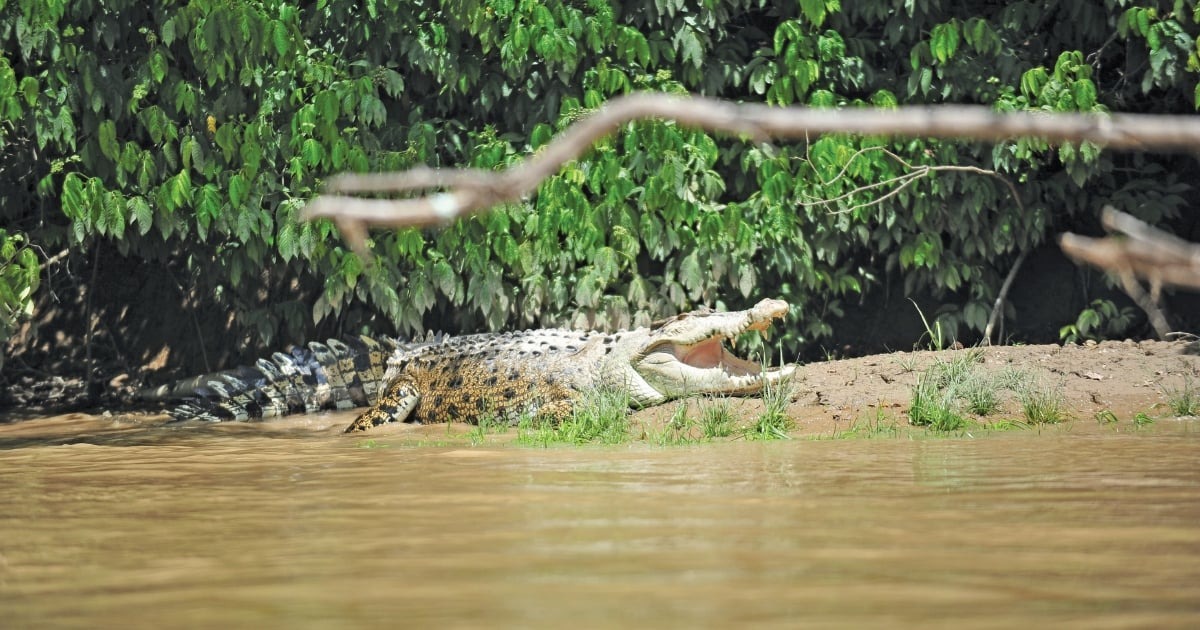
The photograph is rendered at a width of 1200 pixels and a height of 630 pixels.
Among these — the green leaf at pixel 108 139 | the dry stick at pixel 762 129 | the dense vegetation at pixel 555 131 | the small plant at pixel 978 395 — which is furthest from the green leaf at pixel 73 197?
the dry stick at pixel 762 129

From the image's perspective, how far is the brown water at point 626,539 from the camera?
2.08 meters

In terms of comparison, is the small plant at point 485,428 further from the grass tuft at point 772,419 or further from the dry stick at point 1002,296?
the dry stick at point 1002,296

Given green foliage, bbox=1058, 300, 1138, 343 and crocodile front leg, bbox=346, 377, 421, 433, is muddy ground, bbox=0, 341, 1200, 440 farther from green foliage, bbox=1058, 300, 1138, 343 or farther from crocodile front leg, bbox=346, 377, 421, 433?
green foliage, bbox=1058, 300, 1138, 343

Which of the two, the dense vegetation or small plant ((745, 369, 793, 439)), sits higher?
the dense vegetation

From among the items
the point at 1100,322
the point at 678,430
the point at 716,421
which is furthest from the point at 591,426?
the point at 1100,322

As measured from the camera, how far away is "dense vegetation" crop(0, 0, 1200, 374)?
7000 mm

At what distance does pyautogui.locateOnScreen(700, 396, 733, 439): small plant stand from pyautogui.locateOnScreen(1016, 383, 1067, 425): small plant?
132cm

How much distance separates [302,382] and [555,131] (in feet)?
7.67

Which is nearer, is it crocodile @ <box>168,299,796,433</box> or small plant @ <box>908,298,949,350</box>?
crocodile @ <box>168,299,796,433</box>

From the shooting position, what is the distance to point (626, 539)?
2.74 metres

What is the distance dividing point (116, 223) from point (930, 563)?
5.71 meters

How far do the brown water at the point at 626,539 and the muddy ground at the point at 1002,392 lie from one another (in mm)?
1063

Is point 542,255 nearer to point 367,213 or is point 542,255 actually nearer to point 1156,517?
point 1156,517

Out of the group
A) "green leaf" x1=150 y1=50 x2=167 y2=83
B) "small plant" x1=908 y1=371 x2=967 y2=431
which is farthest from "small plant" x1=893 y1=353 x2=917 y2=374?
"green leaf" x1=150 y1=50 x2=167 y2=83
